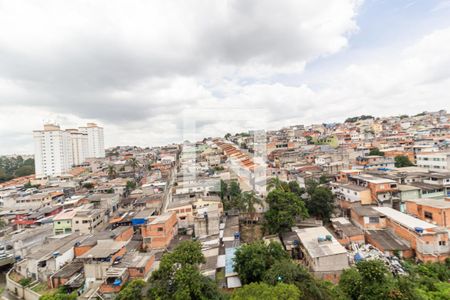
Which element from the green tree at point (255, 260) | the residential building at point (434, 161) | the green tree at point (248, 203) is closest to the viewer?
the green tree at point (255, 260)

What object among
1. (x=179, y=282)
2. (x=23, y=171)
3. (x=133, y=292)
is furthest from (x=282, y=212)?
(x=23, y=171)

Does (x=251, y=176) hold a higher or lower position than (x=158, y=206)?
higher

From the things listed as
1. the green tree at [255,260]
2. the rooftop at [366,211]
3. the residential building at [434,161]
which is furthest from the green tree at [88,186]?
the residential building at [434,161]

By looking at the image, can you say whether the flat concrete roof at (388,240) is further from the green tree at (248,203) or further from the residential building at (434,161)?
the residential building at (434,161)

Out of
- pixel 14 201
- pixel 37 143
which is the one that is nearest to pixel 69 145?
pixel 37 143

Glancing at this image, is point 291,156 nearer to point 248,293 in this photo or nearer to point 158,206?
point 158,206
